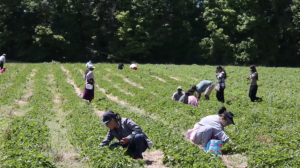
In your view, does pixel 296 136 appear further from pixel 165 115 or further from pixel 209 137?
pixel 165 115

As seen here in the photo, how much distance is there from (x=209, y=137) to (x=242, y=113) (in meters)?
5.11

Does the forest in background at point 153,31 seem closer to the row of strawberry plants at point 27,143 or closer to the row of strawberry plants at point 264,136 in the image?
the row of strawberry plants at point 264,136

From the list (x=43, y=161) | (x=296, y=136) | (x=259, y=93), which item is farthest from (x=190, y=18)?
(x=43, y=161)

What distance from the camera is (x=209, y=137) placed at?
25.8ft

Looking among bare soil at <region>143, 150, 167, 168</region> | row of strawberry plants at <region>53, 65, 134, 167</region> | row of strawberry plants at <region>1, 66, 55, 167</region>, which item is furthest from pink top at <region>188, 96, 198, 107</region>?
bare soil at <region>143, 150, 167, 168</region>

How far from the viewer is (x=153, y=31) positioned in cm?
4731

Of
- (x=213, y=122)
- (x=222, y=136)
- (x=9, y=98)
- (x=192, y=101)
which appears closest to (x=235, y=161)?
(x=222, y=136)

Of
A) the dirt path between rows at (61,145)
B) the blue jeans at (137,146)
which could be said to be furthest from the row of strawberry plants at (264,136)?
the dirt path between rows at (61,145)

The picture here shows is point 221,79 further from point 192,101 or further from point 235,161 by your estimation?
point 235,161

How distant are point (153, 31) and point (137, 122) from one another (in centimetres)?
3724

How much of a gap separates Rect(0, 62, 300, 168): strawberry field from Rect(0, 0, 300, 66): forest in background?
20352mm

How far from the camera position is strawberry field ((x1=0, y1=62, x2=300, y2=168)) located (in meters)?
6.75

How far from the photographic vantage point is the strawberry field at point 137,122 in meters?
6.75

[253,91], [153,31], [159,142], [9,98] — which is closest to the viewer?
[159,142]
